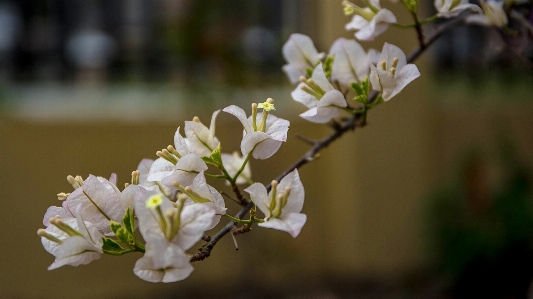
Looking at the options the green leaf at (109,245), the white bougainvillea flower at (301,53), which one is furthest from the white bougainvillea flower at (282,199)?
the white bougainvillea flower at (301,53)

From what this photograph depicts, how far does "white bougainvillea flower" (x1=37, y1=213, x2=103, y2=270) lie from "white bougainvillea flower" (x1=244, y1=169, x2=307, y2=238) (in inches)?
4.5

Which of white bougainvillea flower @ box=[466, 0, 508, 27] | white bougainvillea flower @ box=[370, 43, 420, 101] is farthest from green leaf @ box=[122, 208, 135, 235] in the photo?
white bougainvillea flower @ box=[466, 0, 508, 27]

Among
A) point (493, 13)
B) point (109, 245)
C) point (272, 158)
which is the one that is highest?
point (493, 13)

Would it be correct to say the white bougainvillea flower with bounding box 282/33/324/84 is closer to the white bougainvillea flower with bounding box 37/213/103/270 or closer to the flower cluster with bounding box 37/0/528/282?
the flower cluster with bounding box 37/0/528/282

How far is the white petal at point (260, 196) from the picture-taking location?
15.9 inches

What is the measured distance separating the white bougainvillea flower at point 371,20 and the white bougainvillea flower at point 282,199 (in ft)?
0.61

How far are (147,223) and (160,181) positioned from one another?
0.22 feet

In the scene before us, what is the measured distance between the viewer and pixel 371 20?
0.55 metres

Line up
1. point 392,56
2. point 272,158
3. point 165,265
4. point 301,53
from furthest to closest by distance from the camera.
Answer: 1. point 272,158
2. point 301,53
3. point 392,56
4. point 165,265

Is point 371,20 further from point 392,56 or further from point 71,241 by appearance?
point 71,241

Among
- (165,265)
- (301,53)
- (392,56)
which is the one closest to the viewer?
(165,265)

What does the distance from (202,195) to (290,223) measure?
2.6 inches

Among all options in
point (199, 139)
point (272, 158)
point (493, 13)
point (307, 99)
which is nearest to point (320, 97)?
point (307, 99)

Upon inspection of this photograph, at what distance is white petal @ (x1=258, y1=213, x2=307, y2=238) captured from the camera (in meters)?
0.38
